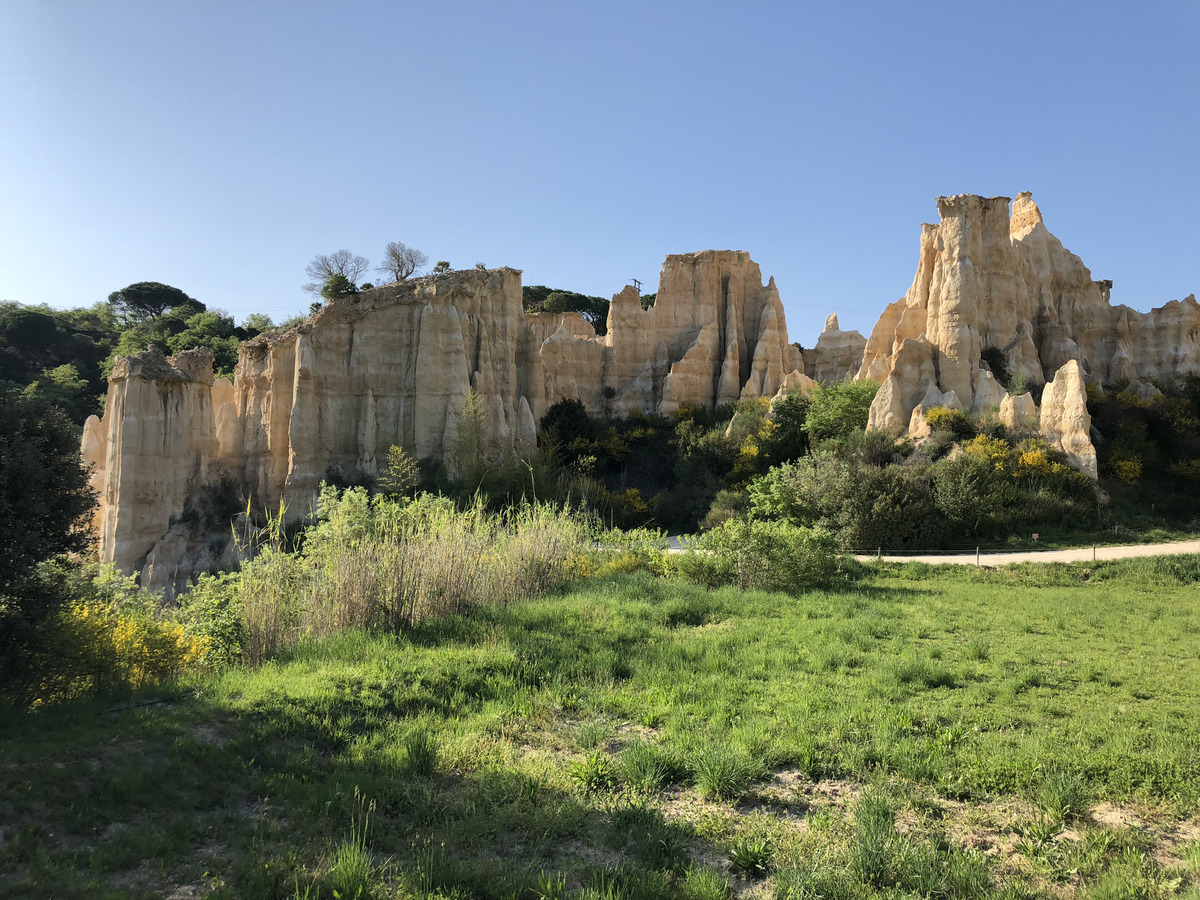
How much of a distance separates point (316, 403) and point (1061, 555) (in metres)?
26.0

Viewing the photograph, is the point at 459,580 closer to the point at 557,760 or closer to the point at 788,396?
the point at 557,760

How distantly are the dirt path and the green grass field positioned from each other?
308 inches

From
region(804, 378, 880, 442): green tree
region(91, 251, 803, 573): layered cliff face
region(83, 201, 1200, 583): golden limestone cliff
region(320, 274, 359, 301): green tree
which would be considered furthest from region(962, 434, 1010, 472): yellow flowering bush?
region(320, 274, 359, 301): green tree

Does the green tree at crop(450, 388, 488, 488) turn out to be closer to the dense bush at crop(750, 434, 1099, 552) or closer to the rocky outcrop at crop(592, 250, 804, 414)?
the rocky outcrop at crop(592, 250, 804, 414)

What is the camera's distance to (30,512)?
259 inches

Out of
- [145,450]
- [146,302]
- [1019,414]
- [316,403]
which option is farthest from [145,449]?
[146,302]

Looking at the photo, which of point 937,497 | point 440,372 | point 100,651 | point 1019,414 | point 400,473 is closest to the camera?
point 100,651

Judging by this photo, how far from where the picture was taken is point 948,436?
947 inches

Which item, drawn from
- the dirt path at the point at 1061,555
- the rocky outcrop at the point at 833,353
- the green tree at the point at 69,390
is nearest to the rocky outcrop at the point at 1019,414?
the dirt path at the point at 1061,555

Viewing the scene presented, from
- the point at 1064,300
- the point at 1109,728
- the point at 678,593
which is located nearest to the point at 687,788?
the point at 1109,728

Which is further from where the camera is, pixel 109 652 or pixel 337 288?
pixel 337 288

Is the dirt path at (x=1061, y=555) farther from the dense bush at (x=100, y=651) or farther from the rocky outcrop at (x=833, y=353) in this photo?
the rocky outcrop at (x=833, y=353)

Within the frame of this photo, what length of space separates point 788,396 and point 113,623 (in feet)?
86.7

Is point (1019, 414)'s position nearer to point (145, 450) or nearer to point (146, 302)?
point (145, 450)
